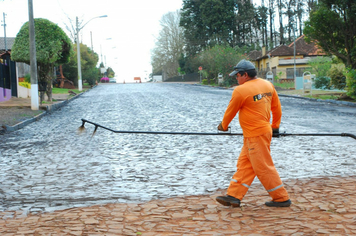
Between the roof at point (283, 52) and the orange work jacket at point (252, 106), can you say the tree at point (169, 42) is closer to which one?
the roof at point (283, 52)

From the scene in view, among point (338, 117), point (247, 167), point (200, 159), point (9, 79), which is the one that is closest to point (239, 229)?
point (247, 167)

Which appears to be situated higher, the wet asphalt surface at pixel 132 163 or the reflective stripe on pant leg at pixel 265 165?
the reflective stripe on pant leg at pixel 265 165

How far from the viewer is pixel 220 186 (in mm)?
5887

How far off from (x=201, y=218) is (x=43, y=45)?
65.7ft

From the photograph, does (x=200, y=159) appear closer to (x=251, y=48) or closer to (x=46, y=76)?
(x=46, y=76)

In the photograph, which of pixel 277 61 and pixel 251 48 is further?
pixel 251 48

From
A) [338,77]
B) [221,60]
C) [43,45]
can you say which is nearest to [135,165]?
[43,45]

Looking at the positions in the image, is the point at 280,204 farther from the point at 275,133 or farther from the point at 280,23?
the point at 280,23

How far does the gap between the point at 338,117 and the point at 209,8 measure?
53676mm

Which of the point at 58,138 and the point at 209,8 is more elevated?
the point at 209,8

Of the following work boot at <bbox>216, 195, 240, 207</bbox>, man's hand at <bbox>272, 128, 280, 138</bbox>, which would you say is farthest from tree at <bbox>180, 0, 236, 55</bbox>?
work boot at <bbox>216, 195, 240, 207</bbox>

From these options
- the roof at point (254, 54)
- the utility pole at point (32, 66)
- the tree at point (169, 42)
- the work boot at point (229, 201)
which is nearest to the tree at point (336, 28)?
the utility pole at point (32, 66)

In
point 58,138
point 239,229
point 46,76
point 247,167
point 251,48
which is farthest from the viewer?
point 251,48

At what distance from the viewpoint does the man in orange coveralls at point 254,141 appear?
184 inches
